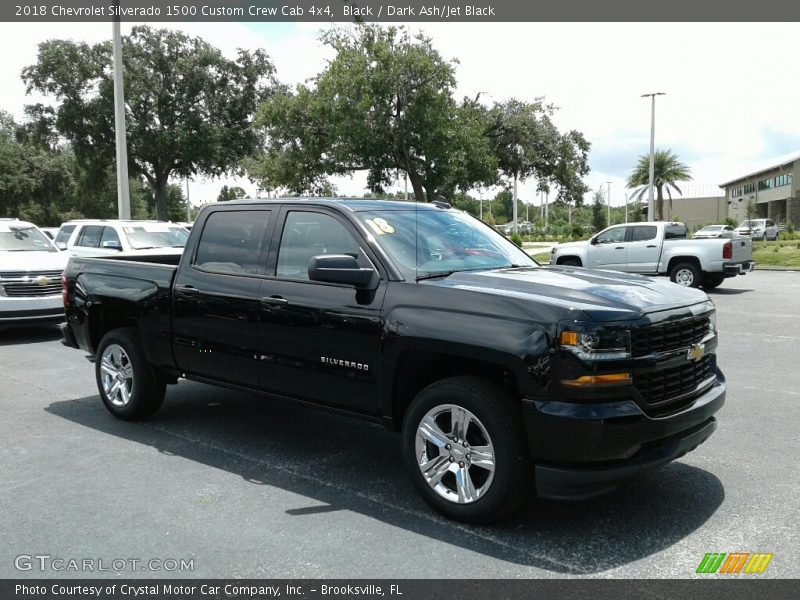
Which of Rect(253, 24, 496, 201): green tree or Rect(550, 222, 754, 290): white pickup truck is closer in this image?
Rect(550, 222, 754, 290): white pickup truck

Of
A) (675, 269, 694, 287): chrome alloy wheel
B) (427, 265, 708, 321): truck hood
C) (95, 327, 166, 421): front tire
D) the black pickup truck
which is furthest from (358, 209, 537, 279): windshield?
(675, 269, 694, 287): chrome alloy wheel

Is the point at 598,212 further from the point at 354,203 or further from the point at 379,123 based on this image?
the point at 354,203

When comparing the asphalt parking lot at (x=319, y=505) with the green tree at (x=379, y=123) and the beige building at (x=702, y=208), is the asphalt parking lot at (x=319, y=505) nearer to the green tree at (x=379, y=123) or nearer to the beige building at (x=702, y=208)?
the green tree at (x=379, y=123)

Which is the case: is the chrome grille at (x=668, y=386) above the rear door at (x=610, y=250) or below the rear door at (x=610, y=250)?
below

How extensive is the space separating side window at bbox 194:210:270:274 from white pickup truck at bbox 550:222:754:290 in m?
14.3

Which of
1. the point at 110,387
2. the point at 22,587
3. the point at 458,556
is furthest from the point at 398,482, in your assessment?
the point at 110,387

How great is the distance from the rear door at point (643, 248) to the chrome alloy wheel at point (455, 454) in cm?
1512

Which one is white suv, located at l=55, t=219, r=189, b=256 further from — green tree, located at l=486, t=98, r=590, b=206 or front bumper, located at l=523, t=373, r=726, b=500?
green tree, located at l=486, t=98, r=590, b=206

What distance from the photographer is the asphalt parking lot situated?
12.2ft

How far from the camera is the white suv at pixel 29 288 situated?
34.9 ft

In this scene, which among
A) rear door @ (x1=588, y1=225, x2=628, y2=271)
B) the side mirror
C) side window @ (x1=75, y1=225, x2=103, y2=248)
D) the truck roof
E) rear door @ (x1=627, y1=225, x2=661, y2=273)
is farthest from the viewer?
rear door @ (x1=588, y1=225, x2=628, y2=271)

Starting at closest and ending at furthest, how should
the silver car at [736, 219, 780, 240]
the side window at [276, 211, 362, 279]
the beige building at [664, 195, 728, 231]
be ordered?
1. the side window at [276, 211, 362, 279]
2. the silver car at [736, 219, 780, 240]
3. the beige building at [664, 195, 728, 231]

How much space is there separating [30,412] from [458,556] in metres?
4.72

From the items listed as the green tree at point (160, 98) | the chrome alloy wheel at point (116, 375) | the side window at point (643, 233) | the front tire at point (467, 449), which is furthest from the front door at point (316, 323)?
the green tree at point (160, 98)
